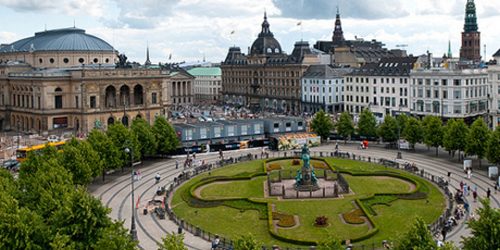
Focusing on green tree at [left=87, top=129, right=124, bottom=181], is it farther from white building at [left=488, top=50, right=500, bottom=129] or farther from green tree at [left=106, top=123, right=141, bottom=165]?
white building at [left=488, top=50, right=500, bottom=129]

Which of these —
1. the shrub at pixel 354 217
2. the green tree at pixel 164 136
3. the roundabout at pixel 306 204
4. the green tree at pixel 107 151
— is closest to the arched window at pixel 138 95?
the green tree at pixel 164 136

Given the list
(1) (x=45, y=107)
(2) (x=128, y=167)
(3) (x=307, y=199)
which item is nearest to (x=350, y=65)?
(1) (x=45, y=107)

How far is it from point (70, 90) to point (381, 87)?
83050mm

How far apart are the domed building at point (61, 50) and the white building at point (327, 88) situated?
64615 millimetres

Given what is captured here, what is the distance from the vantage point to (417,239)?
35219 millimetres

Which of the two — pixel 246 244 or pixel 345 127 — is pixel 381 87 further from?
pixel 246 244

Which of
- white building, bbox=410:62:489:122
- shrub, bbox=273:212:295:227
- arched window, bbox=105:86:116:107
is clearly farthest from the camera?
arched window, bbox=105:86:116:107

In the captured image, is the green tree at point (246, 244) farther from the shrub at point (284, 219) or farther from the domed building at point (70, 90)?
the domed building at point (70, 90)

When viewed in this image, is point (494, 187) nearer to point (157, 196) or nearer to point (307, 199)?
point (307, 199)

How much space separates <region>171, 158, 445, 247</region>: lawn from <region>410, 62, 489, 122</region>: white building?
4760 cm

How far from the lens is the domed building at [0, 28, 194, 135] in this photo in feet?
446

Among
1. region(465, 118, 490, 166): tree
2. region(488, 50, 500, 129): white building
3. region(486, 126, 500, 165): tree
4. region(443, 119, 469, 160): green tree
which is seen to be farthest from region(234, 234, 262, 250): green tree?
region(488, 50, 500, 129): white building

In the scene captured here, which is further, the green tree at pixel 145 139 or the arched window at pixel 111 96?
the arched window at pixel 111 96

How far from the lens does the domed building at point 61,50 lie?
160625 millimetres
